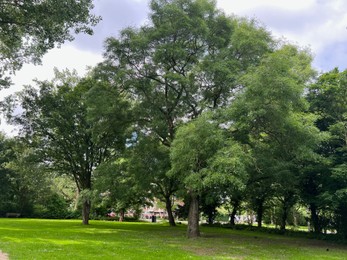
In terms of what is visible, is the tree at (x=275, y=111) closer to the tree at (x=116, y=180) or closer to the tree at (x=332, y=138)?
the tree at (x=332, y=138)

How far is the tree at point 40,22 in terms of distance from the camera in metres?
13.9

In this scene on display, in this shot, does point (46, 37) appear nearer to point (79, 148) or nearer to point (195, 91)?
point (195, 91)

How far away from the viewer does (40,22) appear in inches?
571

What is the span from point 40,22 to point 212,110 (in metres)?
11.2

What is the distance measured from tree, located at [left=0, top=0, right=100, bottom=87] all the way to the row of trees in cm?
727

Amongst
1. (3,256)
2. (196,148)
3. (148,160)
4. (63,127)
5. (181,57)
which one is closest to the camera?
(3,256)

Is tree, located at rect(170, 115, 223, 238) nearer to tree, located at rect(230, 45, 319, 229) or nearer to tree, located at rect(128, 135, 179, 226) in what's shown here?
tree, located at rect(230, 45, 319, 229)

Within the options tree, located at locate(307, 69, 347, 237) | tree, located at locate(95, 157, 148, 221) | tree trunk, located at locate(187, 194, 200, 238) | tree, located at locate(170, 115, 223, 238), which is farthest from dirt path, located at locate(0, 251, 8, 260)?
tree, located at locate(307, 69, 347, 237)

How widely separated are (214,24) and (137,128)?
10.4 m

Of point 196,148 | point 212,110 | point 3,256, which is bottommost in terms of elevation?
point 3,256

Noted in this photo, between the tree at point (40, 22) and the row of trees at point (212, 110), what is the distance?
7270 mm

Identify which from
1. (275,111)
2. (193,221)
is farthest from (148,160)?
(275,111)

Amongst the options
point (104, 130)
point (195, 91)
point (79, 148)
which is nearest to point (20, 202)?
point (79, 148)

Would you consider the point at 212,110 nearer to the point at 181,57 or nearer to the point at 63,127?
the point at 181,57
